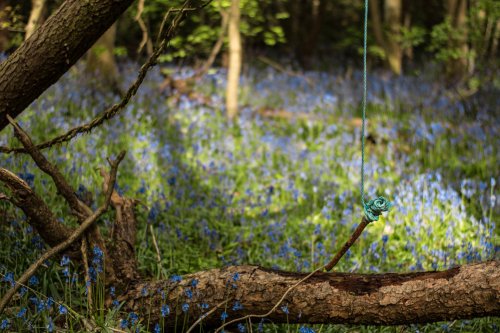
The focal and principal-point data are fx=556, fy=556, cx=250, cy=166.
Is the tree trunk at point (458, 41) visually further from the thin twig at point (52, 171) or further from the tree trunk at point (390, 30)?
the thin twig at point (52, 171)

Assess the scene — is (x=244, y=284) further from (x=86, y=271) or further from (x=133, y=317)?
(x=86, y=271)

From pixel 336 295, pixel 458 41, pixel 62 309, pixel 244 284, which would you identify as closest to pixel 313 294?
pixel 336 295

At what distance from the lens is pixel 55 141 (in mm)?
2932

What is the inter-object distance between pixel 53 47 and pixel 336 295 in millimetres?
1692

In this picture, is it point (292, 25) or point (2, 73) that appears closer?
point (2, 73)

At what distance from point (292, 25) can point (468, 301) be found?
49.9 ft

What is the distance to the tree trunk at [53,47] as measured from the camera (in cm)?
234

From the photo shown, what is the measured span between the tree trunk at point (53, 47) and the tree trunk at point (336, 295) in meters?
1.12

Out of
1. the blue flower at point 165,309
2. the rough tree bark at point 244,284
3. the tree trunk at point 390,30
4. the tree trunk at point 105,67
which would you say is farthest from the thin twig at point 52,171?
the tree trunk at point 390,30

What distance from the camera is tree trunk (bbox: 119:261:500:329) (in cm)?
241

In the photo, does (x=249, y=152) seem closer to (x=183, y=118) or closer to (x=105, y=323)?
(x=183, y=118)

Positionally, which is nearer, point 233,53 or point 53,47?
point 53,47

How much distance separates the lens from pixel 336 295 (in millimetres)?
2600

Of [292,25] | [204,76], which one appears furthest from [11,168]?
[292,25]
